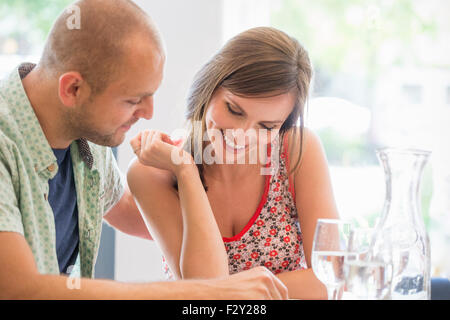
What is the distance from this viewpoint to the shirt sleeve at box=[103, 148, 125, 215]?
164cm

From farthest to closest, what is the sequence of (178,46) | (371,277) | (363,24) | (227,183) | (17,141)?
(363,24) < (178,46) < (227,183) < (17,141) < (371,277)

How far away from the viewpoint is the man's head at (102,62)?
1.23 metres

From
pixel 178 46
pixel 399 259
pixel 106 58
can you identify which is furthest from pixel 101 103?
pixel 178 46

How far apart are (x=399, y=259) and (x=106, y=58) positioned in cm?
79

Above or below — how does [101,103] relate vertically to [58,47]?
below

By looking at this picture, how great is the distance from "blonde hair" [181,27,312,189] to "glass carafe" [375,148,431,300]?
1.89 ft

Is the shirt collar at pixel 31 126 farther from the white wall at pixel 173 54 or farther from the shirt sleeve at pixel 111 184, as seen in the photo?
the white wall at pixel 173 54

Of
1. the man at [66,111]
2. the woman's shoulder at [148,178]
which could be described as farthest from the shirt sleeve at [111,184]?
the man at [66,111]

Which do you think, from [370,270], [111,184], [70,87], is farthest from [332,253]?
[111,184]

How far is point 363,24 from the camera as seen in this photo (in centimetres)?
296

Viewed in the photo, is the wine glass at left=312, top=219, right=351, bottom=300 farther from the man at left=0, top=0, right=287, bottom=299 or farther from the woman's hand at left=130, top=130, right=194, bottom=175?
the woman's hand at left=130, top=130, right=194, bottom=175

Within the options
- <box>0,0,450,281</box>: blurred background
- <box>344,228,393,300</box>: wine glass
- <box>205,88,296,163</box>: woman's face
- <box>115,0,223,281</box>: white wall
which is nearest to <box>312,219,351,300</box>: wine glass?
<box>344,228,393,300</box>: wine glass

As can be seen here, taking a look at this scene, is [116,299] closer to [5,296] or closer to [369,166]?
[5,296]

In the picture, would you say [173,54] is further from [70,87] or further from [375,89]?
[70,87]
